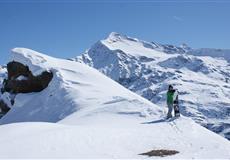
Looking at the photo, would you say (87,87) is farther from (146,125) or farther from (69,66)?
(146,125)

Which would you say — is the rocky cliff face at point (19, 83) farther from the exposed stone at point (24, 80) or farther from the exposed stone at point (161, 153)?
the exposed stone at point (161, 153)

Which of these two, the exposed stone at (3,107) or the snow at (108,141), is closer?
the snow at (108,141)

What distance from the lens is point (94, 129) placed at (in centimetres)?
2681

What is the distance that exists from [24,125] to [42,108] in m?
19.9

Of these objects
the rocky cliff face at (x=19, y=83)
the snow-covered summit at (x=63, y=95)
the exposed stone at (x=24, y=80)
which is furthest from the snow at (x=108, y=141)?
the rocky cliff face at (x=19, y=83)

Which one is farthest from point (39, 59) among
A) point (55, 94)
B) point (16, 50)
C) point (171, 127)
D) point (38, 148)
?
point (38, 148)

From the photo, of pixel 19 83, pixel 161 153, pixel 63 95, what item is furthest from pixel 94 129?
pixel 19 83

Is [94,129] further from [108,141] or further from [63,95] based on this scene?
[63,95]

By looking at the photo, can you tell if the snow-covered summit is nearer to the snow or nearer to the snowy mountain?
the snowy mountain

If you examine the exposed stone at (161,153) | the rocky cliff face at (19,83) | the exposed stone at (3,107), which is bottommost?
the exposed stone at (3,107)

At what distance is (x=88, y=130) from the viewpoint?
2630 centimetres

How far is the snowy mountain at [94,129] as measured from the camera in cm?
2202

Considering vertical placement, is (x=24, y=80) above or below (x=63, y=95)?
above

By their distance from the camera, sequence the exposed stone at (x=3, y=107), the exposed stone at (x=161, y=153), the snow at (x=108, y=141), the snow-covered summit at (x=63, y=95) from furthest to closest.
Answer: the exposed stone at (x=3, y=107) → the snow-covered summit at (x=63, y=95) → the exposed stone at (x=161, y=153) → the snow at (x=108, y=141)
